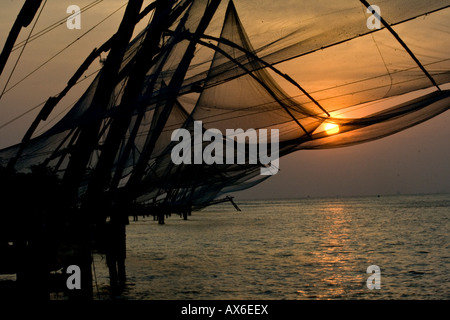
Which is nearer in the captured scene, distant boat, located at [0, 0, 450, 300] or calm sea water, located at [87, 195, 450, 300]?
distant boat, located at [0, 0, 450, 300]

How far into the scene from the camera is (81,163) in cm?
757

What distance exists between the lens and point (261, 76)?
8414mm

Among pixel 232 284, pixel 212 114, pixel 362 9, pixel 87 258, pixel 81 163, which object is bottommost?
pixel 232 284

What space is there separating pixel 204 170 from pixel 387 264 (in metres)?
12.3

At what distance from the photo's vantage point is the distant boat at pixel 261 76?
654 centimetres

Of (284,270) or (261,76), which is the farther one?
(284,270)

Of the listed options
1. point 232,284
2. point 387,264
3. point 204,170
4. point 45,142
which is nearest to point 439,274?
point 387,264

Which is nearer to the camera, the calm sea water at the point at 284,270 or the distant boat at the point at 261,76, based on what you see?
the distant boat at the point at 261,76

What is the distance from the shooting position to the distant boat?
21.5 feet

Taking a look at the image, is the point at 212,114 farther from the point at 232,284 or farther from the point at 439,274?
the point at 439,274

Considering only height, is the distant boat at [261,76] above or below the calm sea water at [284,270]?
above

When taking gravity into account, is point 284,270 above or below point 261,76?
below

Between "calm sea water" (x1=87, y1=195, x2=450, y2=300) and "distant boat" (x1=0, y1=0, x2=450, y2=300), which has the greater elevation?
"distant boat" (x1=0, y1=0, x2=450, y2=300)
